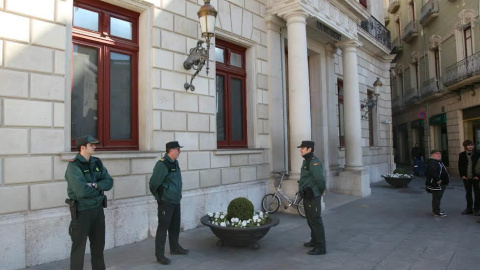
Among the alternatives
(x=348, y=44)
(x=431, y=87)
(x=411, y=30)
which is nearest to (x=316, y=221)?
(x=348, y=44)

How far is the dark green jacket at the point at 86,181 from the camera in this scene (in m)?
4.12

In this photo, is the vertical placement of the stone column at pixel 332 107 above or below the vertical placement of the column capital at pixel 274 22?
below

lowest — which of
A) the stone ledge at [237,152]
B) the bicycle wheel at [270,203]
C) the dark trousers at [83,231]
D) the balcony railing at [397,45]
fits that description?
the bicycle wheel at [270,203]

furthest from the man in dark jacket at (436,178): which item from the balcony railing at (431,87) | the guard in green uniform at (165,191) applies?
the balcony railing at (431,87)

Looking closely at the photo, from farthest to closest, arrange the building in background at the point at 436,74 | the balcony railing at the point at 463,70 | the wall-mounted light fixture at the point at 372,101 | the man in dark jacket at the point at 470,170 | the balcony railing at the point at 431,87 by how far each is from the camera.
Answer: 1. the balcony railing at the point at 431,87
2. the building in background at the point at 436,74
3. the balcony railing at the point at 463,70
4. the wall-mounted light fixture at the point at 372,101
5. the man in dark jacket at the point at 470,170

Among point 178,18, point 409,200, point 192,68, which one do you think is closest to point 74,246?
point 192,68

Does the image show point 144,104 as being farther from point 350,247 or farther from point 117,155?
point 350,247

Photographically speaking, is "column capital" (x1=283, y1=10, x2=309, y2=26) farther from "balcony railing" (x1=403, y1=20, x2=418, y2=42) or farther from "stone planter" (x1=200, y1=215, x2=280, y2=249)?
"balcony railing" (x1=403, y1=20, x2=418, y2=42)

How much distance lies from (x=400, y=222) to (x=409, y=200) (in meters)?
3.82

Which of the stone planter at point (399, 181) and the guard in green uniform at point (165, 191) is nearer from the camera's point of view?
the guard in green uniform at point (165, 191)

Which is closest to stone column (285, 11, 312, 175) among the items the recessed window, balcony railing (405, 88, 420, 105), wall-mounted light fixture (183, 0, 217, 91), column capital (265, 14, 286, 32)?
column capital (265, 14, 286, 32)

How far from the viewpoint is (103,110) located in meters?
6.64

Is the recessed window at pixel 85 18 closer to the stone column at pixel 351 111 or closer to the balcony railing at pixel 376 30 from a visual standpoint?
the stone column at pixel 351 111

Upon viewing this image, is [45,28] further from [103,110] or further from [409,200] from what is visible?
[409,200]
